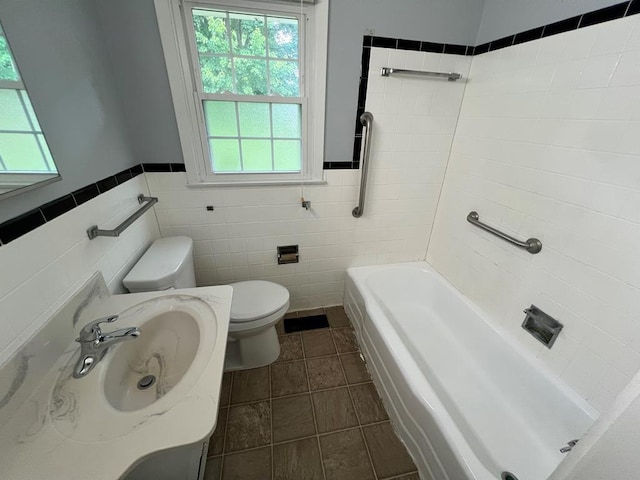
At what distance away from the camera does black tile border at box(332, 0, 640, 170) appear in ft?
3.04

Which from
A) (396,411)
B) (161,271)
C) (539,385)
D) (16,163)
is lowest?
(396,411)

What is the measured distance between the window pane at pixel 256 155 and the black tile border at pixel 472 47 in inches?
14.0

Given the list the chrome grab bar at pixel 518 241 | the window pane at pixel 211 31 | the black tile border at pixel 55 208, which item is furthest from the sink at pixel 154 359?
the chrome grab bar at pixel 518 241

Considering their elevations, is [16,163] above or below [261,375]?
above

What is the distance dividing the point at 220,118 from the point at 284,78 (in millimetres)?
408

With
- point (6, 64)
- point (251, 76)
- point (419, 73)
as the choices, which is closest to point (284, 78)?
point (251, 76)

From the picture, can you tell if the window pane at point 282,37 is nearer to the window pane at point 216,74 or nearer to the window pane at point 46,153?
the window pane at point 216,74

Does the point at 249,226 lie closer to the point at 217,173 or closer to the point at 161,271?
the point at 217,173

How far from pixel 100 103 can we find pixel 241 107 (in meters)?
0.61

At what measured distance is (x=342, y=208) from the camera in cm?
174

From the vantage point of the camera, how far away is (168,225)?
155 cm

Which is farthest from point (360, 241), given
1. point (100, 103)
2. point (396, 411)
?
point (100, 103)

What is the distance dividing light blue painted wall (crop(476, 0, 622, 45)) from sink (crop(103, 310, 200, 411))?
1876 mm

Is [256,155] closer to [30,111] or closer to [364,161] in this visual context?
→ [364,161]
